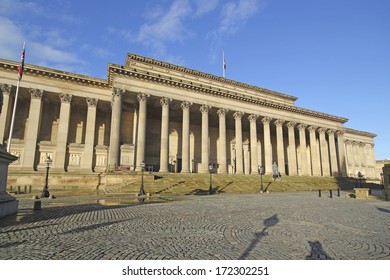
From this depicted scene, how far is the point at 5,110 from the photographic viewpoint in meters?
27.3

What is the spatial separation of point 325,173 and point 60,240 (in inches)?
2014

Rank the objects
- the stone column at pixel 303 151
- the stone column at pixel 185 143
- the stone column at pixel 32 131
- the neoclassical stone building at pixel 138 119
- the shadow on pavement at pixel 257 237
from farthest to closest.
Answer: the stone column at pixel 303 151 < the stone column at pixel 185 143 < the neoclassical stone building at pixel 138 119 < the stone column at pixel 32 131 < the shadow on pavement at pixel 257 237

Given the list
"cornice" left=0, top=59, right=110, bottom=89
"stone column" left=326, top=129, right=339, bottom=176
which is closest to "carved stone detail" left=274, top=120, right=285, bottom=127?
"stone column" left=326, top=129, right=339, bottom=176

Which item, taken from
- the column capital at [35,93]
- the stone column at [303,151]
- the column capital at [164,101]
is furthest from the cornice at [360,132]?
the column capital at [35,93]

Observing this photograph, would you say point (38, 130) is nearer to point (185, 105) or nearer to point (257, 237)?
point (185, 105)

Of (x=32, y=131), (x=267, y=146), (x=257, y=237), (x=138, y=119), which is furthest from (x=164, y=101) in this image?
(x=257, y=237)

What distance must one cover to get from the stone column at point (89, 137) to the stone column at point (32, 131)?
5699mm

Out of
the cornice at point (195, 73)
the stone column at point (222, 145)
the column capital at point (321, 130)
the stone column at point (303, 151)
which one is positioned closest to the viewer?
the stone column at point (222, 145)

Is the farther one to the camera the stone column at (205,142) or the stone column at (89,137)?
the stone column at (205,142)

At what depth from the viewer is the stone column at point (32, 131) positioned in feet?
90.9

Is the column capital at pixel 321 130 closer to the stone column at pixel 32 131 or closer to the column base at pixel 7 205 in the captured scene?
the stone column at pixel 32 131

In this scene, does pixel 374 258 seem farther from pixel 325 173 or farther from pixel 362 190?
pixel 325 173

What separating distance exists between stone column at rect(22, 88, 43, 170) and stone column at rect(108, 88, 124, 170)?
9.73 m

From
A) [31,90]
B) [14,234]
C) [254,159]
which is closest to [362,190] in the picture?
[254,159]
